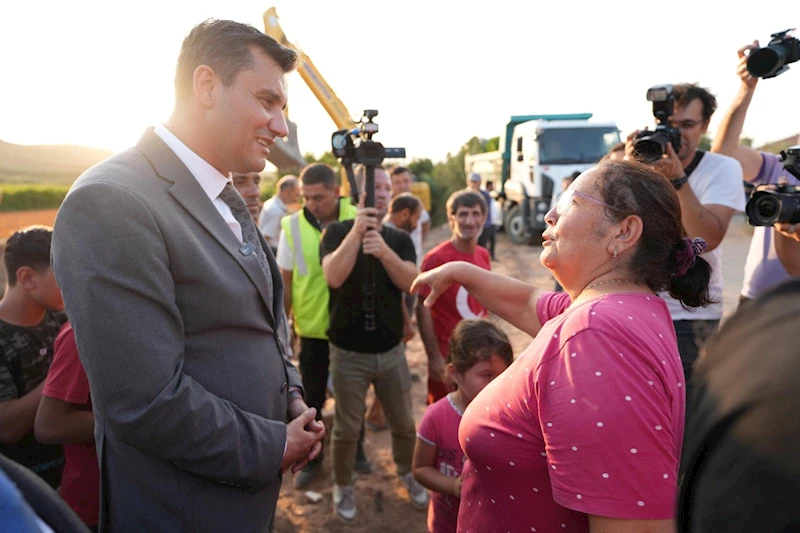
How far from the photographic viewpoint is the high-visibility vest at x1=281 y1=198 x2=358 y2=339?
391 cm

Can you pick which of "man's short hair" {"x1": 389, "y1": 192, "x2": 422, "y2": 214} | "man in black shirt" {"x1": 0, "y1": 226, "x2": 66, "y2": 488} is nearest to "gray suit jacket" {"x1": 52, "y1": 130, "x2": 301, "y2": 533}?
"man in black shirt" {"x1": 0, "y1": 226, "x2": 66, "y2": 488}

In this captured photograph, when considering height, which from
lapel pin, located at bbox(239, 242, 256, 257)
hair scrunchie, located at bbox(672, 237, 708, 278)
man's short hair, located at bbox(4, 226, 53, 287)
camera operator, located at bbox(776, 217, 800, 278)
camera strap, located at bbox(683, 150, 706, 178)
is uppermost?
camera strap, located at bbox(683, 150, 706, 178)

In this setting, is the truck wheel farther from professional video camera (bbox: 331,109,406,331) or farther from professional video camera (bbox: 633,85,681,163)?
professional video camera (bbox: 633,85,681,163)

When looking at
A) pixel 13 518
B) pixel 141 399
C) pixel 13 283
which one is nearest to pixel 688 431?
pixel 13 518

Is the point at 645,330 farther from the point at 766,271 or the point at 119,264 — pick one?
the point at 766,271

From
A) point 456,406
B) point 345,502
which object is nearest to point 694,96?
point 456,406

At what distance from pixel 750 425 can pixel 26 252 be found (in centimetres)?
251

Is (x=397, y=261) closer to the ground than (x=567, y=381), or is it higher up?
closer to the ground

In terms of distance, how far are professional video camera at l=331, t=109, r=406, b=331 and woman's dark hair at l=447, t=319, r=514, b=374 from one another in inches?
41.5

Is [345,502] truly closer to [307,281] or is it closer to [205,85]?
[307,281]

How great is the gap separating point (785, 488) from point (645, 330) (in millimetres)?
711

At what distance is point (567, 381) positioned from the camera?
44.3 inches

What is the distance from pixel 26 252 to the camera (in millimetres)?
2160

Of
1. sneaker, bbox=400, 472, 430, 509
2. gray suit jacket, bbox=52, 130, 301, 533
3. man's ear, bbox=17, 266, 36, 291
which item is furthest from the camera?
sneaker, bbox=400, 472, 430, 509
